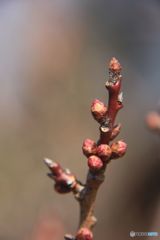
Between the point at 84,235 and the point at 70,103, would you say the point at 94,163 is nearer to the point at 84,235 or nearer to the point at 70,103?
the point at 84,235

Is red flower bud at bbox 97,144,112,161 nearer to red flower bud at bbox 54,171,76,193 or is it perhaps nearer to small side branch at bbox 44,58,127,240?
small side branch at bbox 44,58,127,240

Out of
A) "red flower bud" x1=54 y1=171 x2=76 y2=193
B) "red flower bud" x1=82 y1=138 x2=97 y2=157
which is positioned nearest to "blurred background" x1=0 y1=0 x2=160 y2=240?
"red flower bud" x1=54 y1=171 x2=76 y2=193

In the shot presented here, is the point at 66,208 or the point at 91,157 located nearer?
the point at 91,157

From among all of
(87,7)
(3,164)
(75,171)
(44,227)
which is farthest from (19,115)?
(44,227)

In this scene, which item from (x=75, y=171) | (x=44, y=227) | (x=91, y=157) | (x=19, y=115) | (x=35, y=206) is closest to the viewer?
(x=91, y=157)

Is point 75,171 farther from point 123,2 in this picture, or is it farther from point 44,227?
point 123,2

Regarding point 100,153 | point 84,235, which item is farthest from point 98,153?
point 84,235
